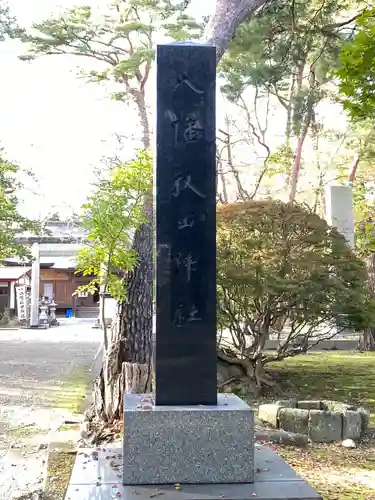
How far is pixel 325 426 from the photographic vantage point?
19.5 ft

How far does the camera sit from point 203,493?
2934 mm

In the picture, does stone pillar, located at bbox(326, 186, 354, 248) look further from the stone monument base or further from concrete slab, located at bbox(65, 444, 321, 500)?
the stone monument base

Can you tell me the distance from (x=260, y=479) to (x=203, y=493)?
39 centimetres

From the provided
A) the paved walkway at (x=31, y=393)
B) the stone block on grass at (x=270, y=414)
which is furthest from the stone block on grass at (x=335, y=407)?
the paved walkway at (x=31, y=393)

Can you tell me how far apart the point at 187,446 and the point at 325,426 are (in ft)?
10.9

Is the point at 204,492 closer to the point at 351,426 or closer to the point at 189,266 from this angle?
the point at 189,266

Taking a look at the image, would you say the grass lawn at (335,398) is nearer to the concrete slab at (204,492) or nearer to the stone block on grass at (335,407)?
the stone block on grass at (335,407)

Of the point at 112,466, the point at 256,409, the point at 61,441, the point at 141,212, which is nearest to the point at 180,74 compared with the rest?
the point at 112,466

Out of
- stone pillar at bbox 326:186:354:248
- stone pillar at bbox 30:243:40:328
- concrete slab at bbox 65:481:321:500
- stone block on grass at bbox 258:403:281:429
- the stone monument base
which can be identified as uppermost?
stone pillar at bbox 326:186:354:248

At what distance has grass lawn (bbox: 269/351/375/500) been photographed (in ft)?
14.8

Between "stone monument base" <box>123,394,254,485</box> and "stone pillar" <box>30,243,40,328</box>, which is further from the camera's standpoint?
"stone pillar" <box>30,243,40,328</box>

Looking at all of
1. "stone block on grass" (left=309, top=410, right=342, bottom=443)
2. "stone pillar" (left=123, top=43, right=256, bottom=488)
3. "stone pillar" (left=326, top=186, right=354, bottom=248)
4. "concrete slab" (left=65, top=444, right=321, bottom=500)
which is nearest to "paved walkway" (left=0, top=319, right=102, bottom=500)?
"concrete slab" (left=65, top=444, right=321, bottom=500)

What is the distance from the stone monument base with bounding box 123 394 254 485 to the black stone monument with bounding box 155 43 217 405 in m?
0.22

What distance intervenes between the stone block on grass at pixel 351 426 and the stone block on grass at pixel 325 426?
0.15 ft
